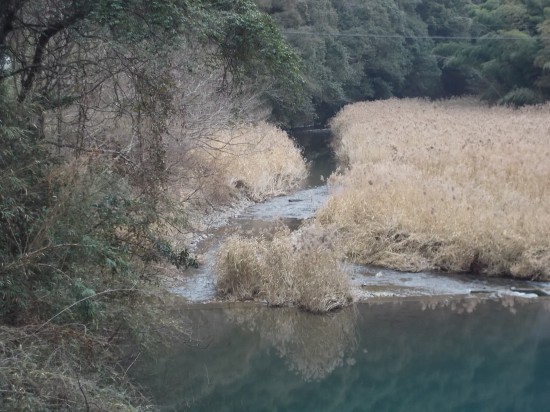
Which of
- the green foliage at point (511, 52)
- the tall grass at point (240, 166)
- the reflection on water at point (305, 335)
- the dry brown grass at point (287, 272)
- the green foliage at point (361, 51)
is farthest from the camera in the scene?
the green foliage at point (361, 51)

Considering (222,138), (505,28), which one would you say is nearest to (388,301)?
(222,138)

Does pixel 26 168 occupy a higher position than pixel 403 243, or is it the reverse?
pixel 26 168

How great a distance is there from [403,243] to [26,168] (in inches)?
358

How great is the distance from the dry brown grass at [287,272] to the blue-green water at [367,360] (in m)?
0.28

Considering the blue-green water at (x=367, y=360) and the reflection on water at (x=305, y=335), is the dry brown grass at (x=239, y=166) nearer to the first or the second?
the reflection on water at (x=305, y=335)

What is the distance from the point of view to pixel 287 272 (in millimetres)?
11758

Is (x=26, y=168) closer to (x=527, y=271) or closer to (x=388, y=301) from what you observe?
(x=388, y=301)

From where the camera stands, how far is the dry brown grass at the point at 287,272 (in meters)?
11.6

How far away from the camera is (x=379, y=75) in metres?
48.2

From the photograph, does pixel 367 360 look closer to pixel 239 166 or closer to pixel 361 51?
pixel 239 166

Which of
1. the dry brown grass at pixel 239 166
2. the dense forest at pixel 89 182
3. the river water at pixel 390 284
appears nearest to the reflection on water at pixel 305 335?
the river water at pixel 390 284

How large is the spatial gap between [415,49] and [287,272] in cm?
4021

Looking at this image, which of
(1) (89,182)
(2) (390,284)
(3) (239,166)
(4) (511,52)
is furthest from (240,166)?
(4) (511,52)

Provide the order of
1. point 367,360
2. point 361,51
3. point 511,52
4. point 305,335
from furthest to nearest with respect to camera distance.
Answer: point 361,51, point 511,52, point 305,335, point 367,360
